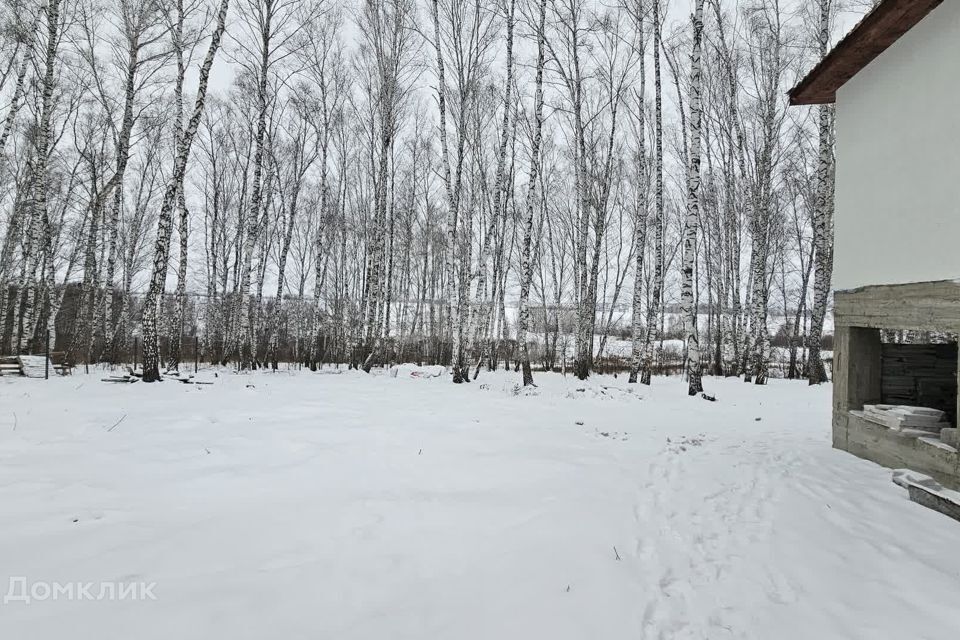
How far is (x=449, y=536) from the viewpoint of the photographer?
2.90 meters

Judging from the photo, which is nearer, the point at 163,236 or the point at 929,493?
the point at 929,493

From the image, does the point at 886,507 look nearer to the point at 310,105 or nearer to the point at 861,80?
the point at 861,80

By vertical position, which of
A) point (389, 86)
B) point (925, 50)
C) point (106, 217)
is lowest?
point (925, 50)

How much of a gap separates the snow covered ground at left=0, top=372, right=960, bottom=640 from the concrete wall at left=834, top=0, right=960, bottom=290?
225 centimetres

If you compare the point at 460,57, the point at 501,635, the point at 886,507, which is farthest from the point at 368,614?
the point at 460,57

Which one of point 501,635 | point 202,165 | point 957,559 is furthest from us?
point 202,165

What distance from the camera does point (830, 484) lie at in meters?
4.04

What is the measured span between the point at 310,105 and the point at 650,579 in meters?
21.7

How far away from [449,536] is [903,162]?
5709mm

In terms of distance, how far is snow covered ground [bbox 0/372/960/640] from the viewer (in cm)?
207

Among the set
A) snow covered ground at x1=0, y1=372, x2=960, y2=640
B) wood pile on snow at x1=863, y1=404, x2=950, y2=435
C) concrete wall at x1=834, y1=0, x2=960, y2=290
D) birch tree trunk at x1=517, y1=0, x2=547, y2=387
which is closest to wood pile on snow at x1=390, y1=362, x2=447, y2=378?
birch tree trunk at x1=517, y1=0, x2=547, y2=387

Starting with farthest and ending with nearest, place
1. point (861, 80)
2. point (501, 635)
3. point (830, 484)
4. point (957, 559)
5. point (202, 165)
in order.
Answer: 1. point (202, 165)
2. point (861, 80)
3. point (830, 484)
4. point (957, 559)
5. point (501, 635)

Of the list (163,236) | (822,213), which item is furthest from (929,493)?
(163,236)

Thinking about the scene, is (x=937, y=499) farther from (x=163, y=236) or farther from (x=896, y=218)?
(x=163, y=236)
